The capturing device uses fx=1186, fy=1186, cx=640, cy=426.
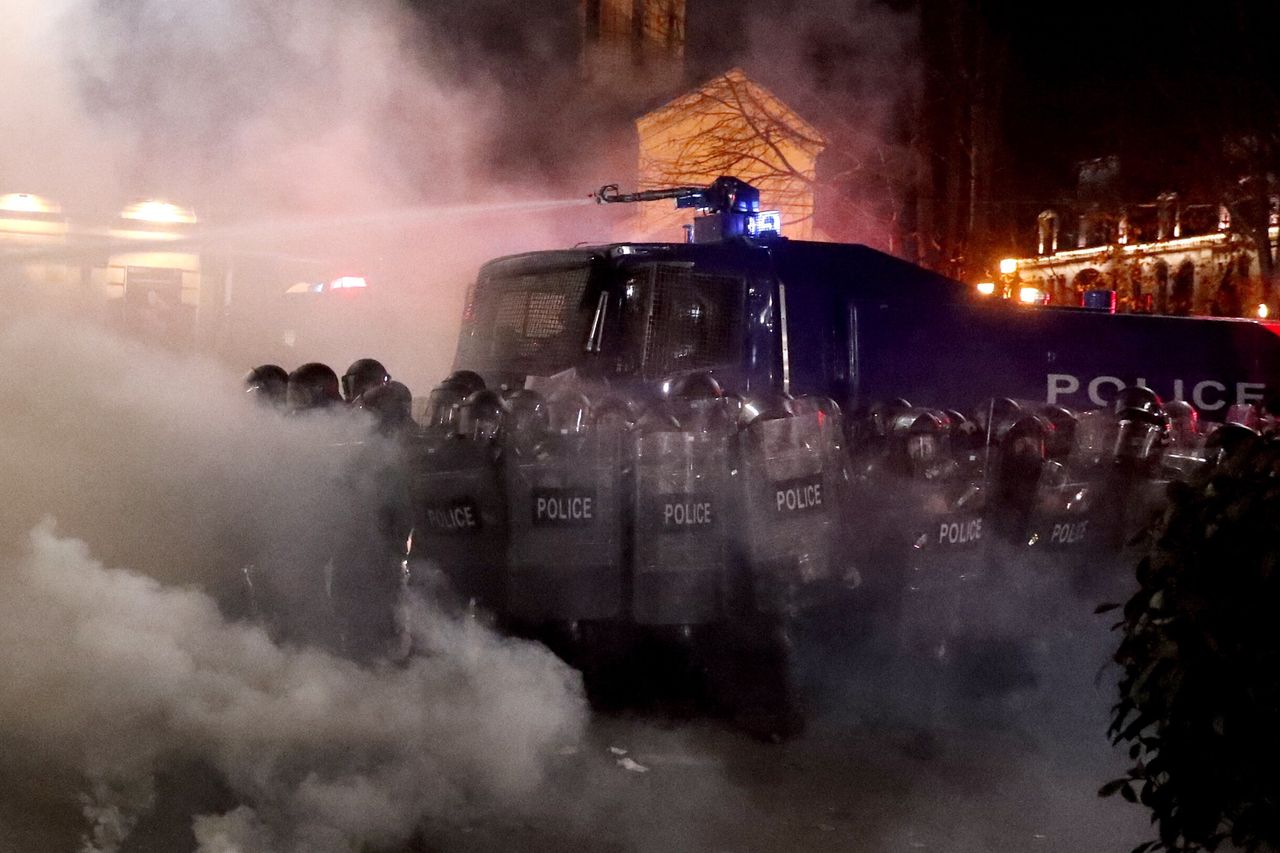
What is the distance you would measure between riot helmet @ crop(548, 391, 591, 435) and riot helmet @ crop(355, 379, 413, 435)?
565 mm

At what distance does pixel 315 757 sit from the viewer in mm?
A: 3859

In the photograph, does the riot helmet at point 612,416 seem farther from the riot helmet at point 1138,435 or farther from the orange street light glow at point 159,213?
the riot helmet at point 1138,435

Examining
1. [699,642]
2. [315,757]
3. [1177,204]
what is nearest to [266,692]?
[315,757]

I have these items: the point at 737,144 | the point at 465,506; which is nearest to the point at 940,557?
the point at 465,506

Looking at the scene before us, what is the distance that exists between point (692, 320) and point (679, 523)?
1.32m

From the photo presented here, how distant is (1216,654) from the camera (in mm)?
2117

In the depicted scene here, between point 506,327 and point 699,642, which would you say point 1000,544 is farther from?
point 506,327

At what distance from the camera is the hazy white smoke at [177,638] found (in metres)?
3.52

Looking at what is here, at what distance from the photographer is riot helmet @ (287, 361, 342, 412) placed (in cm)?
438

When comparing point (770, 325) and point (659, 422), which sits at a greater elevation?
point (770, 325)

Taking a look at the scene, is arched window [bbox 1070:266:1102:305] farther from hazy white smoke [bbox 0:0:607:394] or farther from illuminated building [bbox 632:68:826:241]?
hazy white smoke [bbox 0:0:607:394]

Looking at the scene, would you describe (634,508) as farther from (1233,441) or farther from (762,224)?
(762,224)

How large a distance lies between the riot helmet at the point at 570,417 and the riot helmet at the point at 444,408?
0.38 meters

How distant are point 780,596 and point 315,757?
72.4 inches
